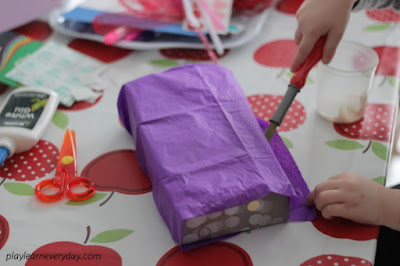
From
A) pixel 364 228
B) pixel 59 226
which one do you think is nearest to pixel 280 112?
pixel 364 228

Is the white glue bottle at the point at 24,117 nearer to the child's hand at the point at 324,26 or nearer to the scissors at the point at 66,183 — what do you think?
the scissors at the point at 66,183

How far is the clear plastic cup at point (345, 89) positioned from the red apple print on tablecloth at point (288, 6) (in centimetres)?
25

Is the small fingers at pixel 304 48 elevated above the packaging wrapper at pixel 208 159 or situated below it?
above

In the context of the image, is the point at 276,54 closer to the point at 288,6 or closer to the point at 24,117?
the point at 288,6

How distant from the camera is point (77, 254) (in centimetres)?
54

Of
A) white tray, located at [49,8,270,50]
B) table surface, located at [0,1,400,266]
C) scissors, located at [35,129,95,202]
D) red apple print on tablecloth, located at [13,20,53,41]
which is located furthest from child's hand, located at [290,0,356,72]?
red apple print on tablecloth, located at [13,20,53,41]

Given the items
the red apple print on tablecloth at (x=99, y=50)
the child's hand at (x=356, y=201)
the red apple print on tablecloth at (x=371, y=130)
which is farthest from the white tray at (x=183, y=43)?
the child's hand at (x=356, y=201)

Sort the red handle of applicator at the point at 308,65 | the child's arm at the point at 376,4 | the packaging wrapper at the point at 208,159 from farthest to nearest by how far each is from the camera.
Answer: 1. the child's arm at the point at 376,4
2. the red handle of applicator at the point at 308,65
3. the packaging wrapper at the point at 208,159

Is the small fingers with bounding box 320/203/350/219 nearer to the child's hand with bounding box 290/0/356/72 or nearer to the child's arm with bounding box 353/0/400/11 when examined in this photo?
the child's hand with bounding box 290/0/356/72

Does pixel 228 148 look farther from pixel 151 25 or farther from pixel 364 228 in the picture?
pixel 151 25

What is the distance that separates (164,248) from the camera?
1.79 feet

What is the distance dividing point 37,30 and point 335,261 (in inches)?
26.2

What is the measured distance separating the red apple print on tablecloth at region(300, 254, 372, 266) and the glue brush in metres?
0.16

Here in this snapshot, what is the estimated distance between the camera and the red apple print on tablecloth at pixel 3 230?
0.56 metres
